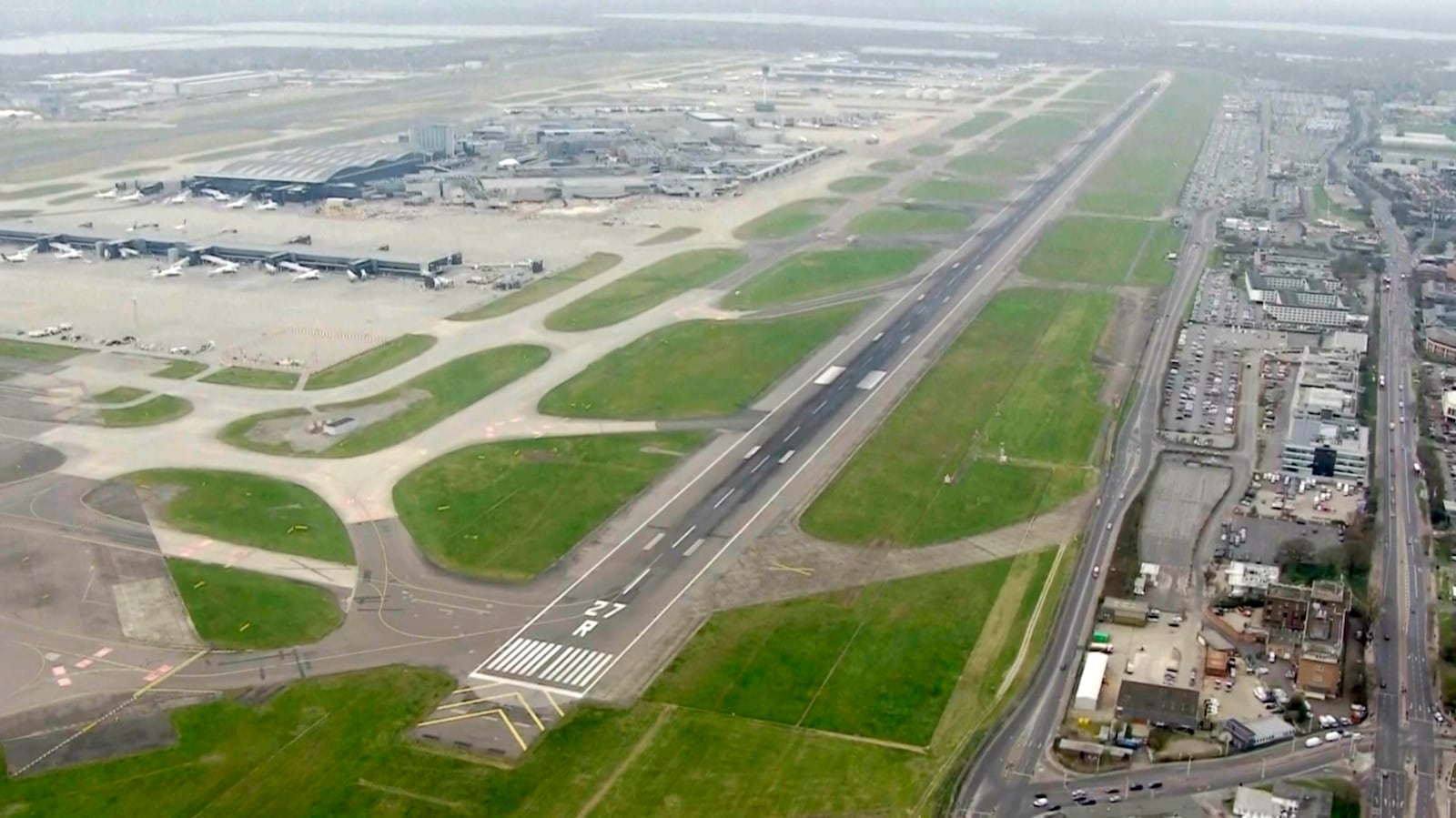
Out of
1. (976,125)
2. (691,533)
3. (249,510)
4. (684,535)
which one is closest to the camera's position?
(684,535)

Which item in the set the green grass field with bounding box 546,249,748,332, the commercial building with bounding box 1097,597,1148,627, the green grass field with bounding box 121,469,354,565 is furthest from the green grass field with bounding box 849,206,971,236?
the commercial building with bounding box 1097,597,1148,627

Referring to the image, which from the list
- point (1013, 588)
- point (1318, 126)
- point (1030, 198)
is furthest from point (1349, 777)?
point (1318, 126)

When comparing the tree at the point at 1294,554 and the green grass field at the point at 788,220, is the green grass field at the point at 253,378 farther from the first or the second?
the tree at the point at 1294,554

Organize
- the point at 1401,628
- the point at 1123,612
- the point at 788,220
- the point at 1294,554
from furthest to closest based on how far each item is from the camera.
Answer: the point at 788,220, the point at 1294,554, the point at 1123,612, the point at 1401,628

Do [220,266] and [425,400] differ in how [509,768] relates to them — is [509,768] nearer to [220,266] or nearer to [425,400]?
[425,400]

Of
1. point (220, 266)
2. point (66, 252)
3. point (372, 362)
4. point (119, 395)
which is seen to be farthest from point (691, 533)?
point (66, 252)

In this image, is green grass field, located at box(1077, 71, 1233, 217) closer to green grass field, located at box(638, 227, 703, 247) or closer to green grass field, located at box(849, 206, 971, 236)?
green grass field, located at box(849, 206, 971, 236)

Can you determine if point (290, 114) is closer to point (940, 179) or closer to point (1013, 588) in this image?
point (940, 179)
